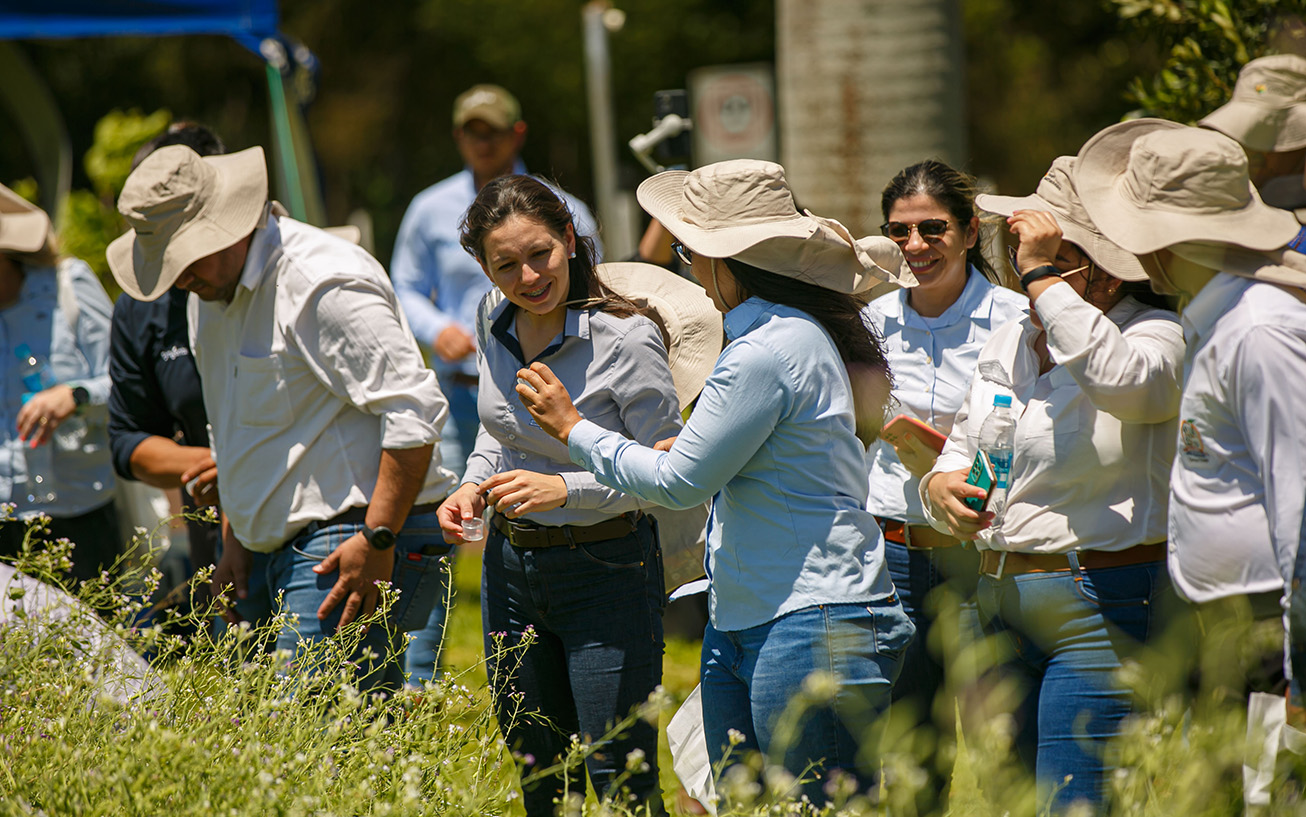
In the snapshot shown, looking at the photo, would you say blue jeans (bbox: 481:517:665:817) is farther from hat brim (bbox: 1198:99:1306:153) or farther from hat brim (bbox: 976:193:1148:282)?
hat brim (bbox: 1198:99:1306:153)

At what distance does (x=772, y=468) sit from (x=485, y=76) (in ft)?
73.7

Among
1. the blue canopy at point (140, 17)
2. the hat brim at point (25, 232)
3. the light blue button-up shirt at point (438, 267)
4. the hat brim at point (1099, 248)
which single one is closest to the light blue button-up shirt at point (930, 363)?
the hat brim at point (1099, 248)

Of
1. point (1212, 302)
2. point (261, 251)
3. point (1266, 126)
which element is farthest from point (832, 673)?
point (1266, 126)

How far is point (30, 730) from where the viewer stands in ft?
7.97

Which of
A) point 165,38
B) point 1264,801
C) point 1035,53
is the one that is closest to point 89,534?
point 1264,801

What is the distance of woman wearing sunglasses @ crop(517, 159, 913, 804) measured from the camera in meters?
2.58

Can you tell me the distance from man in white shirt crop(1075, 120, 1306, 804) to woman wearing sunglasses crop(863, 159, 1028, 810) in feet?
2.83

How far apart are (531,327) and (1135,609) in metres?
1.57

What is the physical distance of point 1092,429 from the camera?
280cm

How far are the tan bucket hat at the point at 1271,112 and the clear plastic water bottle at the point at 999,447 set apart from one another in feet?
4.05

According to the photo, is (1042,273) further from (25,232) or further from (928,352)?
(25,232)

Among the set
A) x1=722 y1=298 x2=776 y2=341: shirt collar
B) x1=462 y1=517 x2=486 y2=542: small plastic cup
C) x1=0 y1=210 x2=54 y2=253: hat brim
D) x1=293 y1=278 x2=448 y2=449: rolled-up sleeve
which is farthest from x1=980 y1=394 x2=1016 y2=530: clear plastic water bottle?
x1=0 y1=210 x2=54 y2=253: hat brim

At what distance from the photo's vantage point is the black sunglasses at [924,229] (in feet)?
11.7

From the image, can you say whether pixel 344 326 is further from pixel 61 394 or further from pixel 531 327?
pixel 61 394
